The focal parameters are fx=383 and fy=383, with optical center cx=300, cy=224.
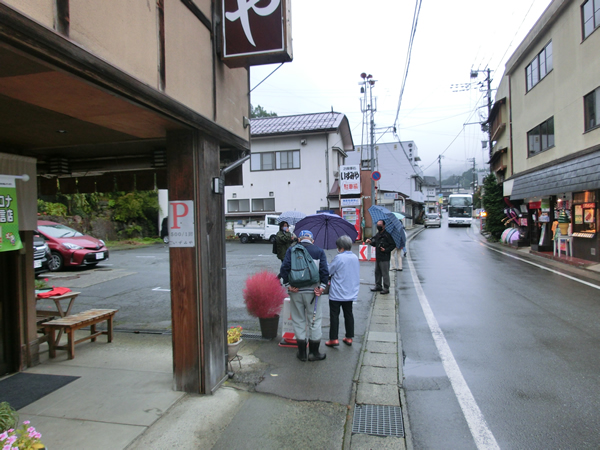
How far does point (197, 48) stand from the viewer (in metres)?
4.08

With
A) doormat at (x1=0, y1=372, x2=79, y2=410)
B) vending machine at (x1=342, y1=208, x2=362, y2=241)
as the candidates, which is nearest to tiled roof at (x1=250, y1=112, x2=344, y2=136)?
vending machine at (x1=342, y1=208, x2=362, y2=241)

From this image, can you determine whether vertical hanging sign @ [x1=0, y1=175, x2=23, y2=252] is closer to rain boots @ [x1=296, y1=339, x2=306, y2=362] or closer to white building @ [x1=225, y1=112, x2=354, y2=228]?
rain boots @ [x1=296, y1=339, x2=306, y2=362]

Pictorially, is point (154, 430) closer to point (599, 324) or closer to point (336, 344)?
point (336, 344)

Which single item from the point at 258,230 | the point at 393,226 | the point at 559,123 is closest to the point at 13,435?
the point at 393,226

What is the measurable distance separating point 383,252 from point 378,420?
5.84 meters

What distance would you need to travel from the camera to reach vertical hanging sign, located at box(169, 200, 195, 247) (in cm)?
412

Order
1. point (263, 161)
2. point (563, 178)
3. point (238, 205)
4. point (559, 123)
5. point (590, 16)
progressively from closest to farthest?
point (590, 16) < point (563, 178) < point (559, 123) < point (263, 161) < point (238, 205)

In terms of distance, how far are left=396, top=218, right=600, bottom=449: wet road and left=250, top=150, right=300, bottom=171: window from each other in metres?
20.4

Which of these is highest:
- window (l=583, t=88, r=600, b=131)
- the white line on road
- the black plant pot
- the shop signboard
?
window (l=583, t=88, r=600, b=131)

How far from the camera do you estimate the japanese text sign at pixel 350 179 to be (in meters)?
23.0

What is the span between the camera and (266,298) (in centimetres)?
591

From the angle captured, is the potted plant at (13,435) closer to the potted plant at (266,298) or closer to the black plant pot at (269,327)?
the potted plant at (266,298)

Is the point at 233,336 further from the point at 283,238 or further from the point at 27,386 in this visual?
the point at 283,238

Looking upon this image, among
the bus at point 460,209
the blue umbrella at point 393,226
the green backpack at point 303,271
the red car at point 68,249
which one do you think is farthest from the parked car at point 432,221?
the green backpack at point 303,271
